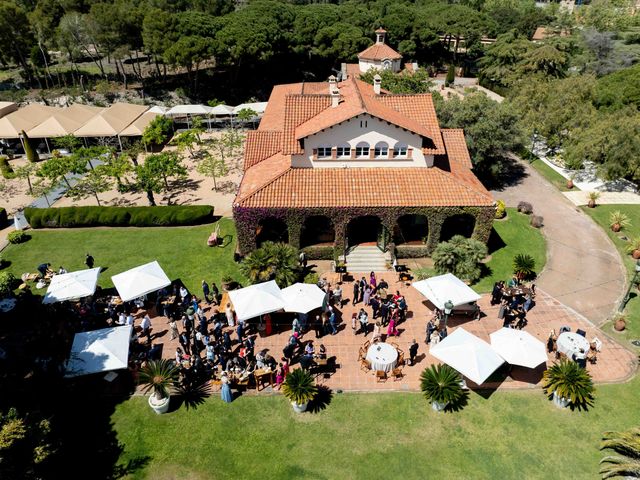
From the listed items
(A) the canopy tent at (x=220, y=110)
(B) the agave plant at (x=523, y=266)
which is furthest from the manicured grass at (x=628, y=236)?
(A) the canopy tent at (x=220, y=110)

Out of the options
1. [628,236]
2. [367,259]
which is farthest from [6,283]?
[628,236]

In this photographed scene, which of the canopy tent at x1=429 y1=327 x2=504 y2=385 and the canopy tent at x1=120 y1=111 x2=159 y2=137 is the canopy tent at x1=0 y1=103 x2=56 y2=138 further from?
the canopy tent at x1=429 y1=327 x2=504 y2=385

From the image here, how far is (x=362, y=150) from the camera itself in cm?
2892

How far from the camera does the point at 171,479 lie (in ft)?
53.1

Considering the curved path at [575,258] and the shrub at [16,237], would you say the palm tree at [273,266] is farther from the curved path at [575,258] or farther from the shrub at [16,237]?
the shrub at [16,237]

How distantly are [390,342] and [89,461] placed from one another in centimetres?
1430

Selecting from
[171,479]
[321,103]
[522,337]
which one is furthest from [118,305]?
[522,337]

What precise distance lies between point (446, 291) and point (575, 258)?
41.5ft

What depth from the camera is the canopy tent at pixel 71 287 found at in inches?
904

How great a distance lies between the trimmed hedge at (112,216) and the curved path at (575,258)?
84.1 ft

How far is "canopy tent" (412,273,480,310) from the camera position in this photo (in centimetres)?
2262

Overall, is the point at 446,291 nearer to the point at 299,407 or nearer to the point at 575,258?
the point at 299,407

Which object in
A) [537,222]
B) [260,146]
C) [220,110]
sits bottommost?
[537,222]

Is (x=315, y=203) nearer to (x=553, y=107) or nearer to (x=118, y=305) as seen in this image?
(x=118, y=305)
